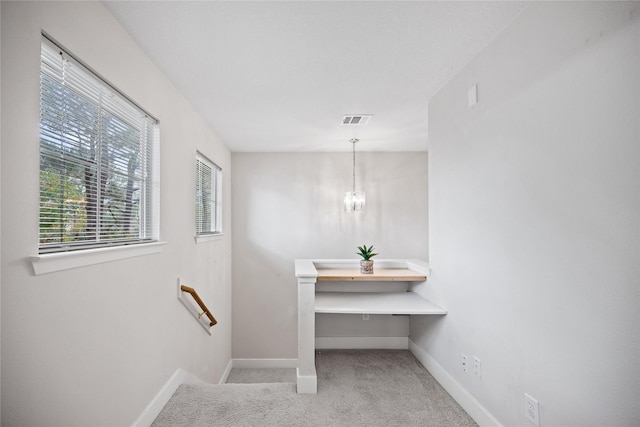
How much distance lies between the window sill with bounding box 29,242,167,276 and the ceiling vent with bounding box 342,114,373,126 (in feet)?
7.12

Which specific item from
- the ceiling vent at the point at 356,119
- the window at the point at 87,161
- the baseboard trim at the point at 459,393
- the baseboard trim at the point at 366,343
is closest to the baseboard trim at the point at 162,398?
the window at the point at 87,161

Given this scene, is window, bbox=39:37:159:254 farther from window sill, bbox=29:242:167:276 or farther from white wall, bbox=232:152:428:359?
white wall, bbox=232:152:428:359

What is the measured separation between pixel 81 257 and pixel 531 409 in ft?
7.02

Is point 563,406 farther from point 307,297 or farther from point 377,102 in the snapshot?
point 377,102

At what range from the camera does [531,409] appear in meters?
1.58

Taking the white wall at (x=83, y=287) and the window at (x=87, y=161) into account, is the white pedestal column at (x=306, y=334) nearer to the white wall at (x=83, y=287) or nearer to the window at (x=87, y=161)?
the white wall at (x=83, y=287)

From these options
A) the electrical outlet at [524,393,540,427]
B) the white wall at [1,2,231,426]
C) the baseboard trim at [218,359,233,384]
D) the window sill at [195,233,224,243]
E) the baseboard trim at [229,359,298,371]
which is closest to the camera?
the white wall at [1,2,231,426]

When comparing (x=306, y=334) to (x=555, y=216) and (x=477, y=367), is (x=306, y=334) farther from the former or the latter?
(x=555, y=216)

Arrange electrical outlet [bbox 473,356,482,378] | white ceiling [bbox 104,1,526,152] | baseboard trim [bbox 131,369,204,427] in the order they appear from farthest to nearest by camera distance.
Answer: electrical outlet [bbox 473,356,482,378] < baseboard trim [bbox 131,369,204,427] < white ceiling [bbox 104,1,526,152]

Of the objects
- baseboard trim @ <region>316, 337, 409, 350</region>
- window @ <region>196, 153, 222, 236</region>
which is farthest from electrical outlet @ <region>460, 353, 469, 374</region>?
window @ <region>196, 153, 222, 236</region>

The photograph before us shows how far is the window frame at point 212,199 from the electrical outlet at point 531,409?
8.86ft

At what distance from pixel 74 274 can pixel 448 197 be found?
89.6 inches

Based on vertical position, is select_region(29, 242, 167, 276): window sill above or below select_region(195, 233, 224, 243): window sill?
above

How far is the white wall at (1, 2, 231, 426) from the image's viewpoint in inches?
42.4
